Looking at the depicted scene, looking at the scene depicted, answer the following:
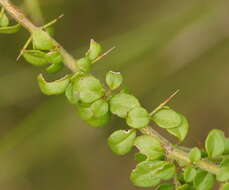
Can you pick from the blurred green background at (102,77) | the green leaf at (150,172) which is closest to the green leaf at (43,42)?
the green leaf at (150,172)

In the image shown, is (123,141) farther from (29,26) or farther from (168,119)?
(29,26)

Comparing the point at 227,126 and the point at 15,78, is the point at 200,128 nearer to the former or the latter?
the point at 227,126

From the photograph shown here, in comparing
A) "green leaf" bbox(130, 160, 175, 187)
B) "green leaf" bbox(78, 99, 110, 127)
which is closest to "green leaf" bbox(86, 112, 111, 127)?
"green leaf" bbox(78, 99, 110, 127)

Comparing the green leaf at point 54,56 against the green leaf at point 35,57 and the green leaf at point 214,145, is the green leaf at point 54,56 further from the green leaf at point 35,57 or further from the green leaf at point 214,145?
the green leaf at point 214,145

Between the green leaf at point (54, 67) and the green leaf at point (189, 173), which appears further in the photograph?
the green leaf at point (54, 67)

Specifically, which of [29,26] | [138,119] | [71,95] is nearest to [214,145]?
[138,119]

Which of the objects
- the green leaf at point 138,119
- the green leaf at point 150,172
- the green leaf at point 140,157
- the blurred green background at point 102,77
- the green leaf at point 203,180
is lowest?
the green leaf at point 203,180
